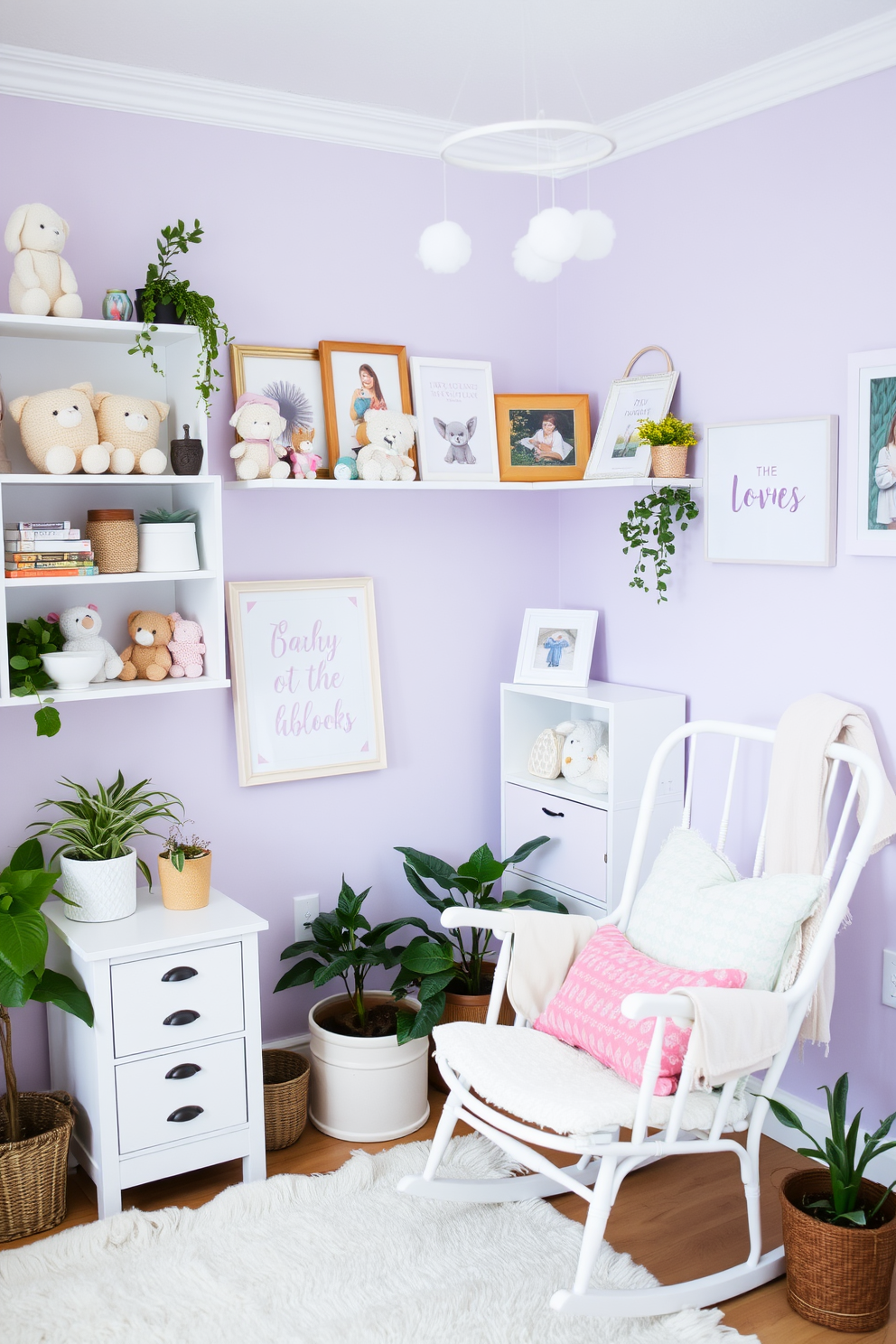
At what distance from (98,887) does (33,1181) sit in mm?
581

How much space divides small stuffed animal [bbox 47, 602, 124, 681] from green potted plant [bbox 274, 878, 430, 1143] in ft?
2.56

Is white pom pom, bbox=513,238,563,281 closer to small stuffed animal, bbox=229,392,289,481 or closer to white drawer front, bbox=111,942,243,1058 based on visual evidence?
small stuffed animal, bbox=229,392,289,481

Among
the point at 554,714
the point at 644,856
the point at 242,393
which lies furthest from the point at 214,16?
the point at 644,856

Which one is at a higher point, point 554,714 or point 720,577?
point 720,577

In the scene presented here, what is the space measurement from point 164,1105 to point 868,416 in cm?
203

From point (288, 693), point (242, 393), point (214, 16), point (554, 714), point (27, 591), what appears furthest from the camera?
point (554, 714)

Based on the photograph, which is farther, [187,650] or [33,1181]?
[187,650]

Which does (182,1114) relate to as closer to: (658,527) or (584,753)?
(584,753)

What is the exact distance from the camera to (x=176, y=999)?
2400 millimetres

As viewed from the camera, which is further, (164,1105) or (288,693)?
(288,693)

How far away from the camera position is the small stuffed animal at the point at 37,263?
7.70ft

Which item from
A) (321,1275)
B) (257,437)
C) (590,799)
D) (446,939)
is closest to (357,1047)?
(446,939)

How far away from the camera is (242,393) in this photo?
9.04 ft

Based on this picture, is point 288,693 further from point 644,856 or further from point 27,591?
point 644,856
